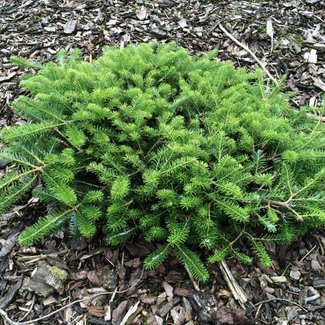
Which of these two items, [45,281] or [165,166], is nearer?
[165,166]

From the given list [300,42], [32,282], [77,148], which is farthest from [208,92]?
[300,42]

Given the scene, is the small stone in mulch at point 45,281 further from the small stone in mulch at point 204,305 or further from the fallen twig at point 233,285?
the fallen twig at point 233,285

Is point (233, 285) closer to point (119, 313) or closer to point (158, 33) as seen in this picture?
point (119, 313)

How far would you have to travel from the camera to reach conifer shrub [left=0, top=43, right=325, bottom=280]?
7.59ft

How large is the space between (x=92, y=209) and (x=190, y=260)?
648 mm

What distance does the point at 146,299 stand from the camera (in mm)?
2484

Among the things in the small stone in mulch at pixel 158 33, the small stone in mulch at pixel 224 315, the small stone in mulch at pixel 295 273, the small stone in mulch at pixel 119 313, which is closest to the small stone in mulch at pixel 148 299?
the small stone in mulch at pixel 119 313

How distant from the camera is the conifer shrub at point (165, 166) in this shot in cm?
231

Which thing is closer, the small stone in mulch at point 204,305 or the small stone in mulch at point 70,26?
the small stone in mulch at point 204,305

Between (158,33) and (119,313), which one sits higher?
(158,33)

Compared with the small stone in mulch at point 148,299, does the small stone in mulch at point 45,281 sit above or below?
above

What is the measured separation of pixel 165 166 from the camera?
2.33 m

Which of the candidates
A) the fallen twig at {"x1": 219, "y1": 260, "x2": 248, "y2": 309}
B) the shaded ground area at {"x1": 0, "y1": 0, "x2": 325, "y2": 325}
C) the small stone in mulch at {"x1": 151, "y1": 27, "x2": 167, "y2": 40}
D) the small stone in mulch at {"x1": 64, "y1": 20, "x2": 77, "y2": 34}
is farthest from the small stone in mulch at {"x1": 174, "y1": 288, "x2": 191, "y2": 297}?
the small stone in mulch at {"x1": 64, "y1": 20, "x2": 77, "y2": 34}

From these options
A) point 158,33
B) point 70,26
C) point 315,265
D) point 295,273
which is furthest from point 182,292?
point 70,26
